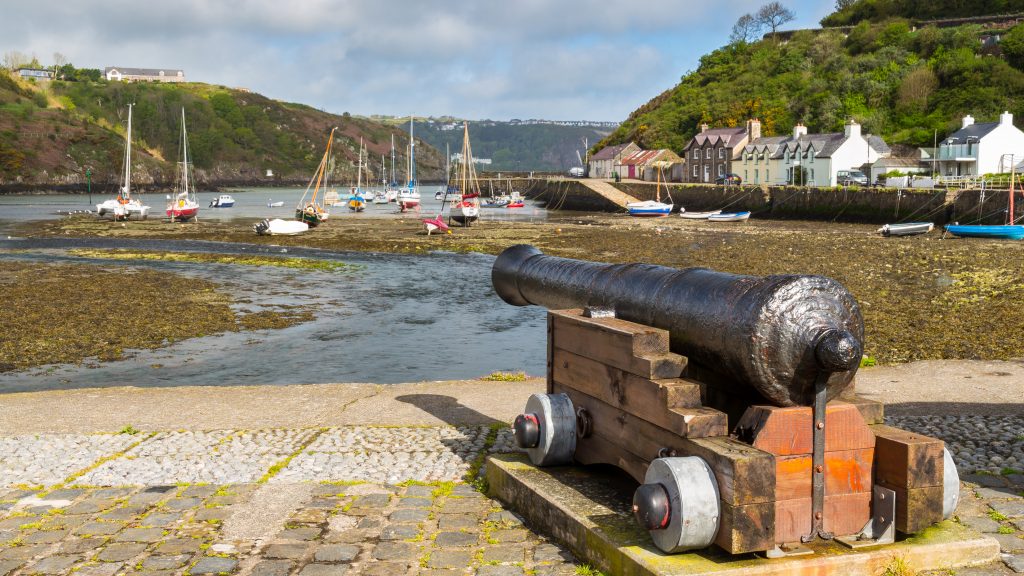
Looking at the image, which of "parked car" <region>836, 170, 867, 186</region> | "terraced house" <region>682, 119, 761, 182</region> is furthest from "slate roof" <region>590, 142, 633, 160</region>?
"parked car" <region>836, 170, 867, 186</region>

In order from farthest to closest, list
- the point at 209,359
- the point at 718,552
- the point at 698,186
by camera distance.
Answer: the point at 698,186 < the point at 209,359 < the point at 718,552

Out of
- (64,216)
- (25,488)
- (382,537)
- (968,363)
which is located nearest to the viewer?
(382,537)

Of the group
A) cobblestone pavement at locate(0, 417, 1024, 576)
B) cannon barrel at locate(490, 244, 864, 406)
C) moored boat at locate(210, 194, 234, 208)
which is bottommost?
cobblestone pavement at locate(0, 417, 1024, 576)

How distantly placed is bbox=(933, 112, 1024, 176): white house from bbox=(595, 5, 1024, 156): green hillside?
7.01 metres

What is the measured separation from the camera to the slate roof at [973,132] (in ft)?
225

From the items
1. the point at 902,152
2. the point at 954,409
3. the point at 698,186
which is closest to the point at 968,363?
the point at 954,409

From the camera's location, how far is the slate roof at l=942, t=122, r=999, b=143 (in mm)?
68438

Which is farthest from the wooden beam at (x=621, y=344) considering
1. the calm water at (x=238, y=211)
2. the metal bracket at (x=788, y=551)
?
the calm water at (x=238, y=211)

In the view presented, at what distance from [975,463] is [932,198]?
48906 millimetres

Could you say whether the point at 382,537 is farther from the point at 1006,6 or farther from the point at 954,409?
the point at 1006,6

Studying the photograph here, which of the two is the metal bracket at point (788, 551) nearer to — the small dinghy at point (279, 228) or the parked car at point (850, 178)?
the small dinghy at point (279, 228)

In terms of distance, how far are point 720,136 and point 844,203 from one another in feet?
134

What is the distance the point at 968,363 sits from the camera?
11922 mm

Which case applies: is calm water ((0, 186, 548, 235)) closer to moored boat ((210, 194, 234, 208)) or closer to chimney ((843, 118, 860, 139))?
moored boat ((210, 194, 234, 208))
